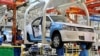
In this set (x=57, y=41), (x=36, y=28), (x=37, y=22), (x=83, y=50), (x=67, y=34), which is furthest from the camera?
(x=36, y=28)

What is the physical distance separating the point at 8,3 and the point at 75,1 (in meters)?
2.82

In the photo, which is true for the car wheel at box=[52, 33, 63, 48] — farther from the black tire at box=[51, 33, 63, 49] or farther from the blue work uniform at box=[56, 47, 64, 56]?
the blue work uniform at box=[56, 47, 64, 56]

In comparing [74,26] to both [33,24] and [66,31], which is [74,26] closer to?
[66,31]

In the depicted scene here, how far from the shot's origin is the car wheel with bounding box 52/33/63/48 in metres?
9.51

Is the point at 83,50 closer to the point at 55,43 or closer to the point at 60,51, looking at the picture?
the point at 60,51

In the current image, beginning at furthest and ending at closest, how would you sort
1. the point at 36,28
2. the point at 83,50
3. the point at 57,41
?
the point at 36,28 < the point at 83,50 < the point at 57,41

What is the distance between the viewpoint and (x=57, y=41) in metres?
9.65

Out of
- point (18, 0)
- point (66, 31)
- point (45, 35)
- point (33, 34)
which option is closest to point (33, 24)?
point (33, 34)

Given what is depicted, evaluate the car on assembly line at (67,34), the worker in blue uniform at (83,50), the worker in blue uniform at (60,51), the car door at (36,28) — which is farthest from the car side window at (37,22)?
the worker in blue uniform at (60,51)

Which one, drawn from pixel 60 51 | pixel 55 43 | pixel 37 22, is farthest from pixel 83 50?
pixel 37 22

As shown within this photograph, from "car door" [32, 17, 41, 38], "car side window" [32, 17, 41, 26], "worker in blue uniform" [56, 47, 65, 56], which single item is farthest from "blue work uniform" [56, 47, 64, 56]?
"car side window" [32, 17, 41, 26]

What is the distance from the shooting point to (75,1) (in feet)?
35.8

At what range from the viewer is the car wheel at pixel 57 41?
951 cm

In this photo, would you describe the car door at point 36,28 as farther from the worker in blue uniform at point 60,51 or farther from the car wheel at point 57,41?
the worker in blue uniform at point 60,51
